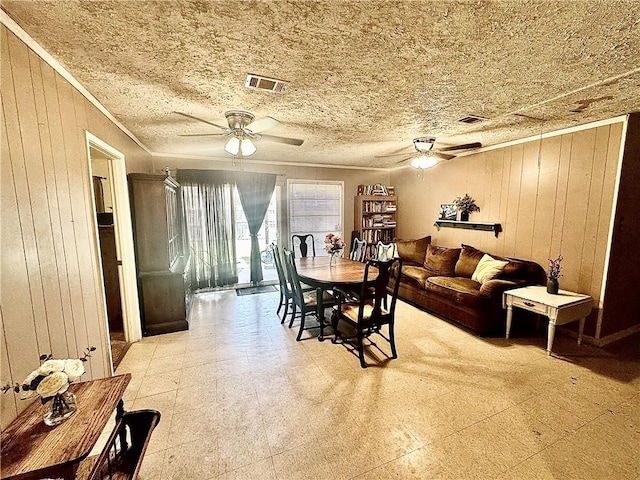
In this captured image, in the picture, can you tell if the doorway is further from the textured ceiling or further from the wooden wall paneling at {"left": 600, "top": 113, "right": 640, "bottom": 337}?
the wooden wall paneling at {"left": 600, "top": 113, "right": 640, "bottom": 337}

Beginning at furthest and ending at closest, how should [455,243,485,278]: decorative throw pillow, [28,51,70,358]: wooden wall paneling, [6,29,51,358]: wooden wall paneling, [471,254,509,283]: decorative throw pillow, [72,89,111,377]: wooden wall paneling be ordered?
[455,243,485,278]: decorative throw pillow, [471,254,509,283]: decorative throw pillow, [72,89,111,377]: wooden wall paneling, [28,51,70,358]: wooden wall paneling, [6,29,51,358]: wooden wall paneling

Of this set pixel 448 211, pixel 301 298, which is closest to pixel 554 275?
pixel 448 211

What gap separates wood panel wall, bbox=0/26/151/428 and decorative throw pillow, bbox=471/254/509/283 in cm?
407

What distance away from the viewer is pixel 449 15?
1276 millimetres

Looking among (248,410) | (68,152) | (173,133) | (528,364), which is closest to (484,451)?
(528,364)

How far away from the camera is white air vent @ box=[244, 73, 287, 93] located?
188 centimetres

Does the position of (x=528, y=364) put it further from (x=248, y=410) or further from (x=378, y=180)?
(x=378, y=180)

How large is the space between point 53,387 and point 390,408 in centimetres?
204

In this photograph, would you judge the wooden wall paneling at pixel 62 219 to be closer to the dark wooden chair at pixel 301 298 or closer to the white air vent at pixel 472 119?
the dark wooden chair at pixel 301 298

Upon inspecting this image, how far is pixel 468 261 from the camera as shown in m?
4.06

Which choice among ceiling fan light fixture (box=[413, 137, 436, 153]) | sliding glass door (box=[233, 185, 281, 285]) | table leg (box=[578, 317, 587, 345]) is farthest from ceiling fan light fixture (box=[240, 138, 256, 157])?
table leg (box=[578, 317, 587, 345])

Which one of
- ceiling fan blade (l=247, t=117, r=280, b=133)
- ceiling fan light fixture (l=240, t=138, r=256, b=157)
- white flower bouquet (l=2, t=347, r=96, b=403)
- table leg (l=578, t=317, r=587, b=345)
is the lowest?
table leg (l=578, t=317, r=587, b=345)

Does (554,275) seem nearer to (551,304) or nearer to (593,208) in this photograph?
(551,304)

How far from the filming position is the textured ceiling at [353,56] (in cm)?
125
